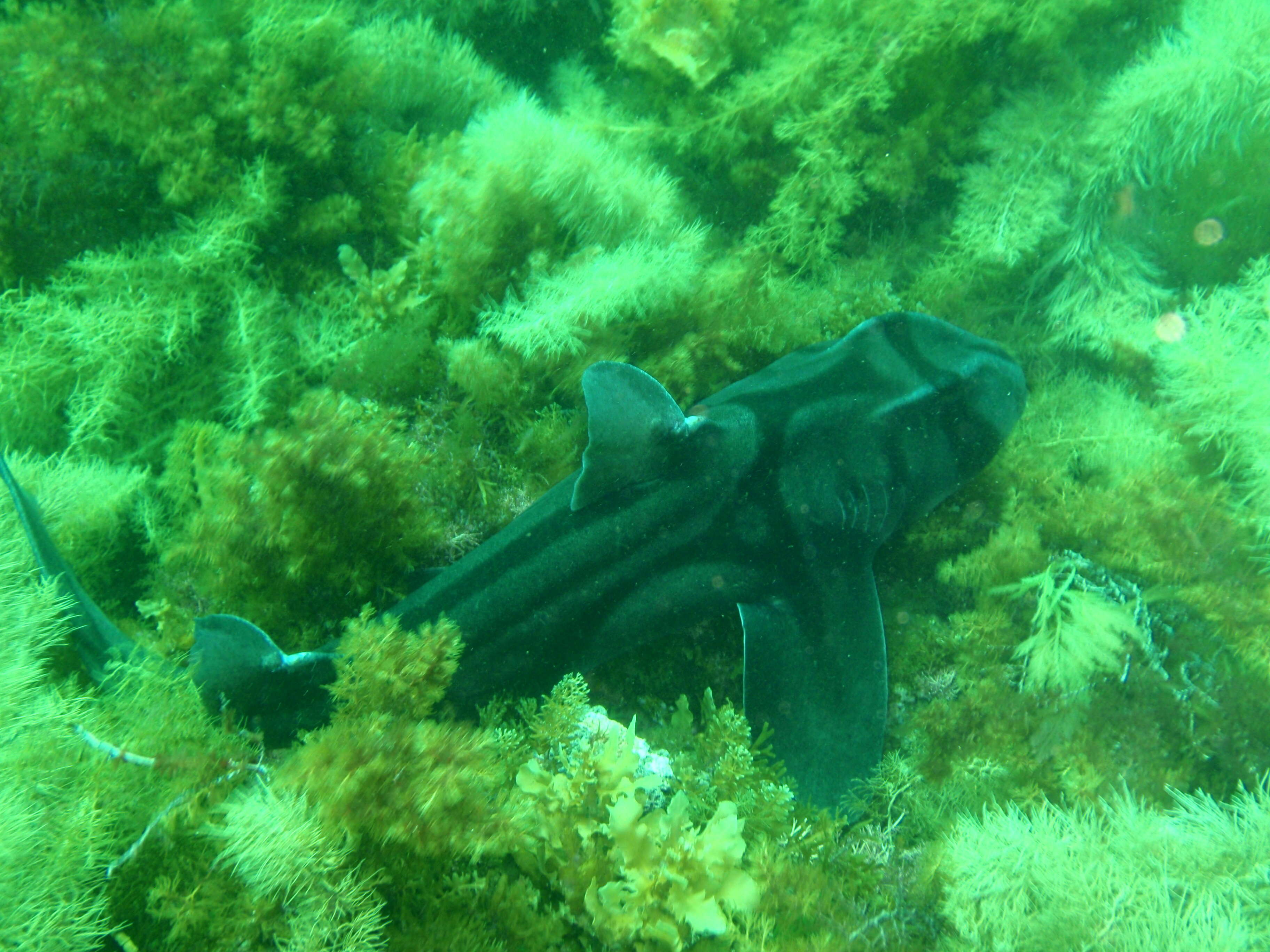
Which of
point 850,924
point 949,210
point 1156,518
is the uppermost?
point 949,210

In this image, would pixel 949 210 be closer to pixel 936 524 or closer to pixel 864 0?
pixel 864 0

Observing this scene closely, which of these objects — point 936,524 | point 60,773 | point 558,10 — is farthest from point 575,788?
point 558,10

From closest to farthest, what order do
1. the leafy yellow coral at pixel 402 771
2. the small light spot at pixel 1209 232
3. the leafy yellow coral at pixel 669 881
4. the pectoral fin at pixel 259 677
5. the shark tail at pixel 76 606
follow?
the leafy yellow coral at pixel 402 771 → the leafy yellow coral at pixel 669 881 → the pectoral fin at pixel 259 677 → the shark tail at pixel 76 606 → the small light spot at pixel 1209 232

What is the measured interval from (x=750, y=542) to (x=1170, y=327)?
2.62 meters

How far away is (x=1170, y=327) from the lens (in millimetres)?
3557

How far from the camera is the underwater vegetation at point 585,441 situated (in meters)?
2.06

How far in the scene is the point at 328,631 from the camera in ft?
9.76

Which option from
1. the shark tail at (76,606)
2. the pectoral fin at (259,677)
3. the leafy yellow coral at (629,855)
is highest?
the leafy yellow coral at (629,855)

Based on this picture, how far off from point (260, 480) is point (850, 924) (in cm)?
280

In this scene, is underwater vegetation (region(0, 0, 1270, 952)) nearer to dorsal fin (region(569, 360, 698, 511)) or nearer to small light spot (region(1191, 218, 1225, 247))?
small light spot (region(1191, 218, 1225, 247))

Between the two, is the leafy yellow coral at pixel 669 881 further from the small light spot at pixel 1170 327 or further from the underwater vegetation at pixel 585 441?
the small light spot at pixel 1170 327

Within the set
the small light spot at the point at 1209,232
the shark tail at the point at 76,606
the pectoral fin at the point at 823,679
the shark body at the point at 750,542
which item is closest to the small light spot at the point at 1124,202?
the small light spot at the point at 1209,232

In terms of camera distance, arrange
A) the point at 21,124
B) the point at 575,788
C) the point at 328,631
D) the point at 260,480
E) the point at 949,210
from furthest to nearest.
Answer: the point at 949,210 < the point at 21,124 < the point at 328,631 < the point at 260,480 < the point at 575,788

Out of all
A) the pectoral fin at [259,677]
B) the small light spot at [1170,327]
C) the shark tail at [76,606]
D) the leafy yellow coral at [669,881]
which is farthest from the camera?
the small light spot at [1170,327]
